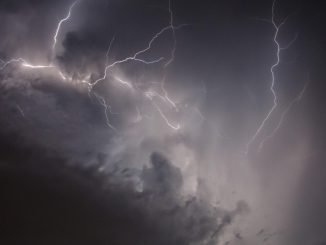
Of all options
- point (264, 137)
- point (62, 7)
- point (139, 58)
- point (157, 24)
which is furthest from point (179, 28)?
point (264, 137)

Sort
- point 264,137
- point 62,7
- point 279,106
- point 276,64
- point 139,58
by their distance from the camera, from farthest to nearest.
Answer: point 264,137 < point 279,106 < point 276,64 < point 139,58 < point 62,7

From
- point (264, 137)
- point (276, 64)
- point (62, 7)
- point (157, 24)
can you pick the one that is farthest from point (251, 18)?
point (62, 7)

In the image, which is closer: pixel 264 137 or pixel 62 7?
pixel 62 7

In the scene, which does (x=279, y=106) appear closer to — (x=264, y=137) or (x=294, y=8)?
(x=264, y=137)

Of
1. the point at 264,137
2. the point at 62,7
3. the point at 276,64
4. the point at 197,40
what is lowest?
the point at 264,137

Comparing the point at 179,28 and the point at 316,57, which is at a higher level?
the point at 179,28

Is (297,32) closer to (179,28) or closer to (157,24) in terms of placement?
(179,28)

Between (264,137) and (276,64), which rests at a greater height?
(276,64)

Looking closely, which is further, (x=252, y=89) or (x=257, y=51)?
(x=252, y=89)

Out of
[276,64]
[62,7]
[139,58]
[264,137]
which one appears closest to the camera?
[62,7]
